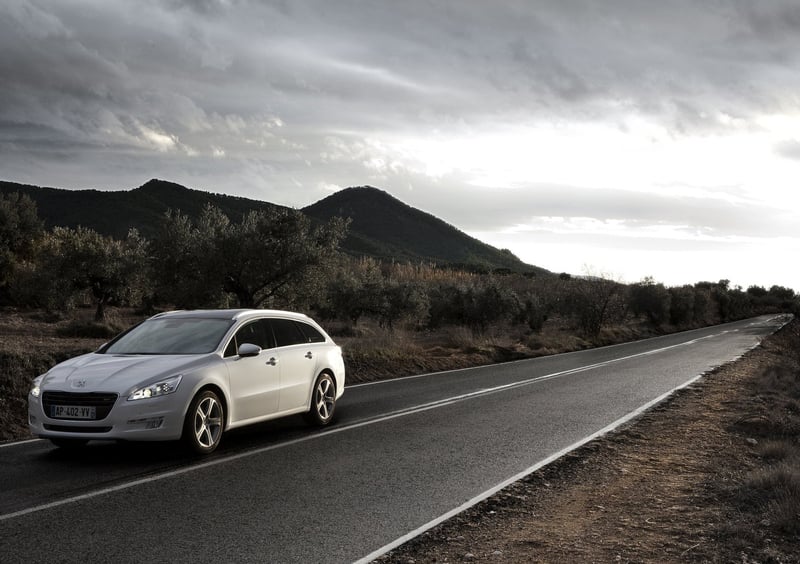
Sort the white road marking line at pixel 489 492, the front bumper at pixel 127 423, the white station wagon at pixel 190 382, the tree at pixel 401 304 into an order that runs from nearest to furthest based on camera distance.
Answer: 1. the white road marking line at pixel 489 492
2. the front bumper at pixel 127 423
3. the white station wagon at pixel 190 382
4. the tree at pixel 401 304

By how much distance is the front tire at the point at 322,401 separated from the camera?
10.5 m

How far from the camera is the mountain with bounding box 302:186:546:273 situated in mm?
131375

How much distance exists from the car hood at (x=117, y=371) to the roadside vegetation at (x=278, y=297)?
8.14ft

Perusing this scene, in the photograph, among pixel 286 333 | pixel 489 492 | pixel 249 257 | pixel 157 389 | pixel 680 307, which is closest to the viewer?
pixel 489 492

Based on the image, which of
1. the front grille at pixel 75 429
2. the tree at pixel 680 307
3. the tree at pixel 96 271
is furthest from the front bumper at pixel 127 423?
the tree at pixel 680 307

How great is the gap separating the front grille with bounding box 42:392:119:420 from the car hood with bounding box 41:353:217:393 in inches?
2.2

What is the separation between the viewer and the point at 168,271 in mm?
25844

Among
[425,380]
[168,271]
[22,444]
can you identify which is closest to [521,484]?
[22,444]

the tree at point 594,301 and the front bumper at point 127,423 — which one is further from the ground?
the tree at point 594,301

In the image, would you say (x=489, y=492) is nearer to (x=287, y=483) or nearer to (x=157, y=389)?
(x=287, y=483)

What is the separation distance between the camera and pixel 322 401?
10.7m

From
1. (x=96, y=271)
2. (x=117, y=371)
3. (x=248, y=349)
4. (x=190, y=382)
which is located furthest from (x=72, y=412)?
(x=96, y=271)

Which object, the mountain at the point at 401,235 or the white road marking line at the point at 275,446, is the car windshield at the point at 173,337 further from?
the mountain at the point at 401,235

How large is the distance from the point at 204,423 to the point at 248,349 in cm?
102
